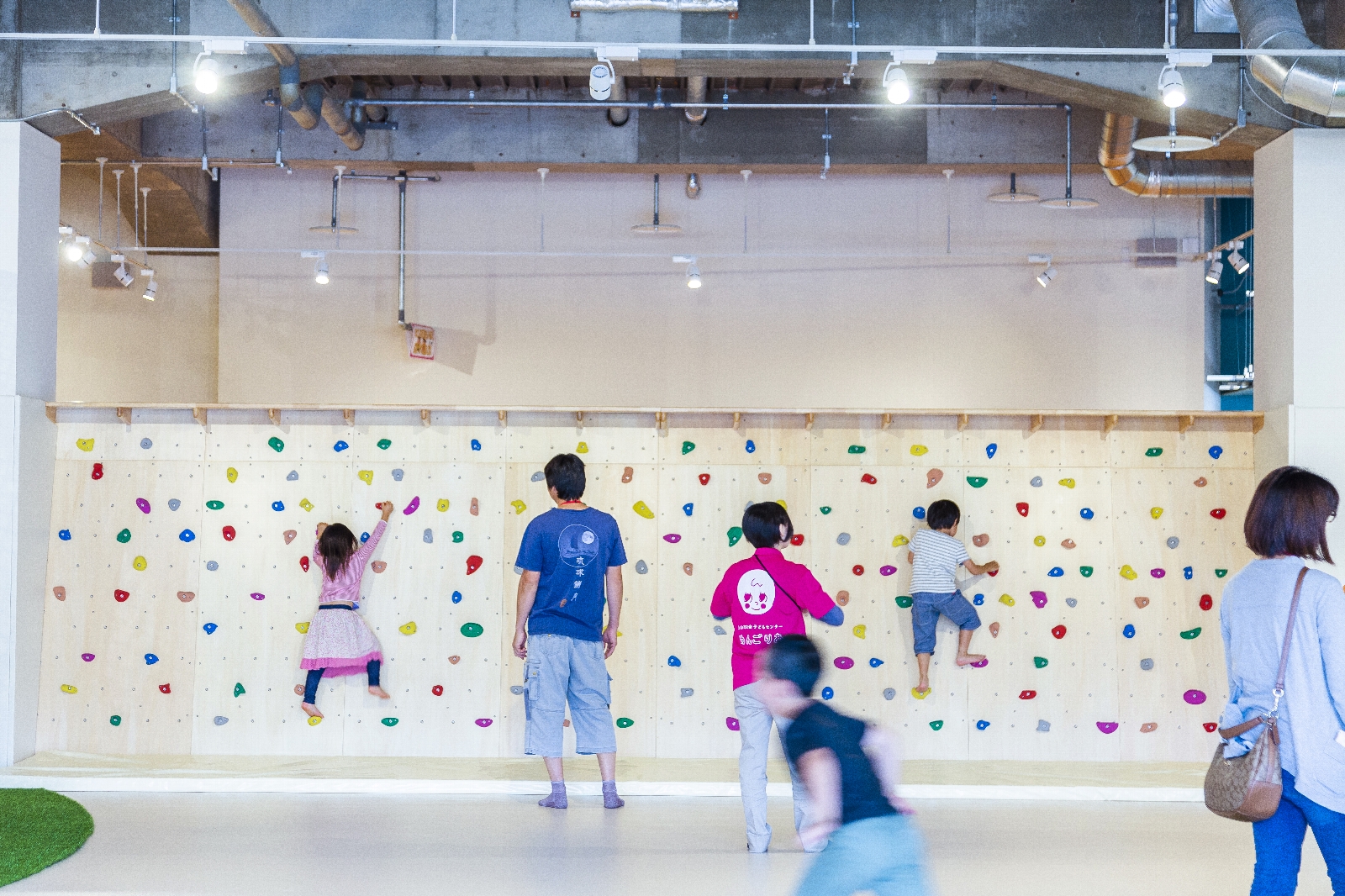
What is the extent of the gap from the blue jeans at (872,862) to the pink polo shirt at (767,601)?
2008 millimetres

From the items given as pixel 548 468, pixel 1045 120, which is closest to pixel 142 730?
pixel 548 468

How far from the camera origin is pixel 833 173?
1009 centimetres

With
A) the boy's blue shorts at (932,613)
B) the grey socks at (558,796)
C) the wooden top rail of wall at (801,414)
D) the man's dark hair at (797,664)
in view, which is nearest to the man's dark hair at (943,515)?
the boy's blue shorts at (932,613)

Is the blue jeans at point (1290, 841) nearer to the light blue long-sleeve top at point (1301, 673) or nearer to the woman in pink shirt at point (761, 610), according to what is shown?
the light blue long-sleeve top at point (1301, 673)

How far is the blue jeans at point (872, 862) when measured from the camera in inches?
112

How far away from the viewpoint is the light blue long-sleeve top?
3096 mm

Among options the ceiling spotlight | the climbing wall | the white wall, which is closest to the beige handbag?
the ceiling spotlight

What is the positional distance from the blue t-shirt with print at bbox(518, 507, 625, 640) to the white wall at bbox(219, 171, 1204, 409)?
4550 mm

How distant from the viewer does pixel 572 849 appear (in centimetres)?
512

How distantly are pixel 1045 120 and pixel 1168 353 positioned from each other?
2.26 metres

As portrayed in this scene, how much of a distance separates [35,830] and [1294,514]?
5086 mm

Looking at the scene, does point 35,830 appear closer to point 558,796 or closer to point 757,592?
point 558,796

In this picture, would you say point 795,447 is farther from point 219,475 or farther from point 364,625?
point 219,475

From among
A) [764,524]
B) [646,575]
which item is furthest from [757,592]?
[646,575]
